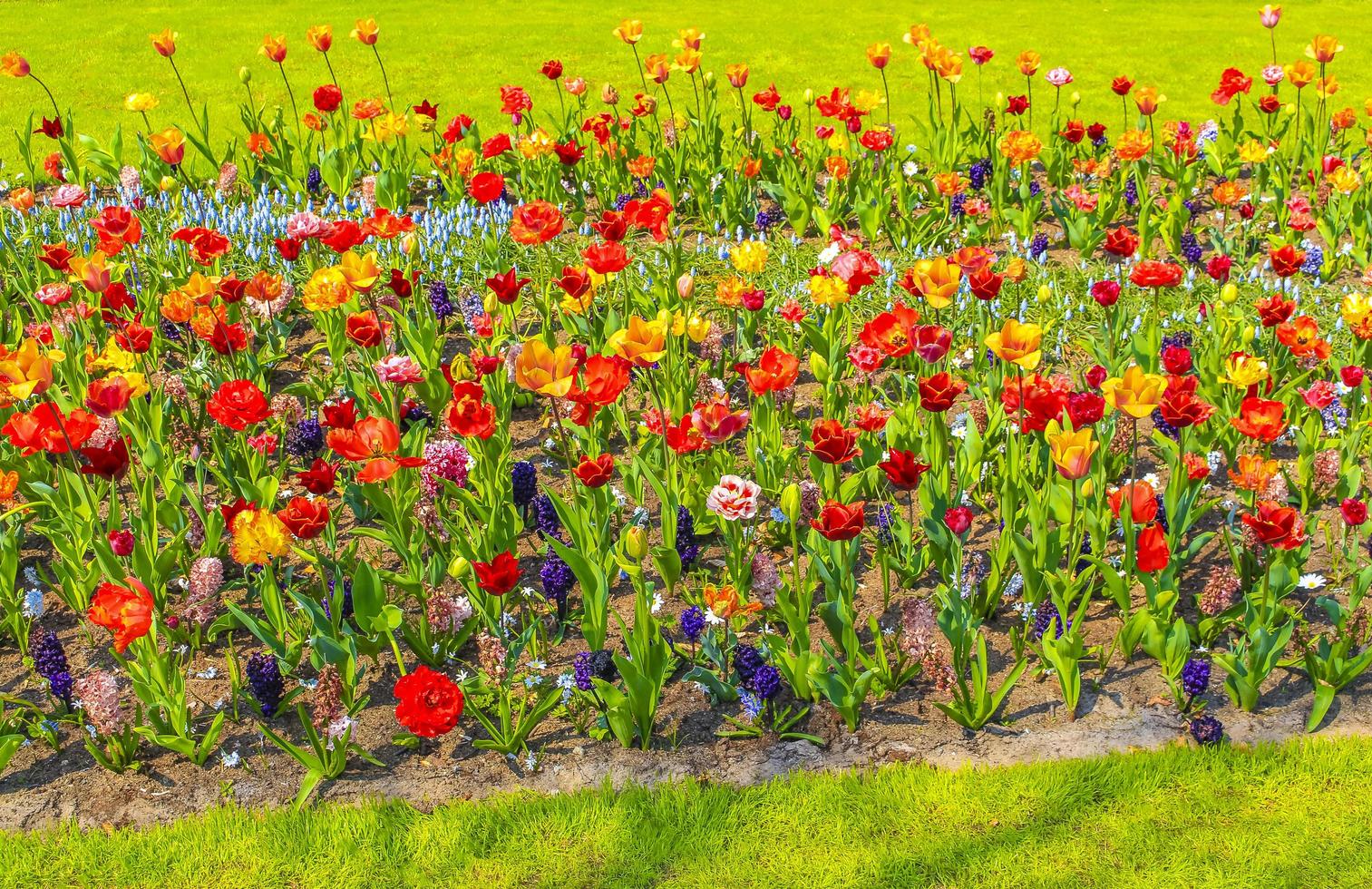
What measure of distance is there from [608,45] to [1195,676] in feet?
36.0

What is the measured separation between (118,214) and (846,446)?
139 inches

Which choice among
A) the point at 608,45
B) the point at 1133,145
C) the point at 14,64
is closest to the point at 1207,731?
the point at 1133,145

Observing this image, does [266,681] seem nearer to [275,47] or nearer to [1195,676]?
[1195,676]

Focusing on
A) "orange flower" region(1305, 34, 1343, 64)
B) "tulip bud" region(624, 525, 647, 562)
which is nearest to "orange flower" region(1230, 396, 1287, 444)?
"tulip bud" region(624, 525, 647, 562)

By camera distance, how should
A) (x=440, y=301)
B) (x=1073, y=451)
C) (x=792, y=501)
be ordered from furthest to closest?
(x=440, y=301), (x=792, y=501), (x=1073, y=451)

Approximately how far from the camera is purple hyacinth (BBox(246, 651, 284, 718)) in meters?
3.99

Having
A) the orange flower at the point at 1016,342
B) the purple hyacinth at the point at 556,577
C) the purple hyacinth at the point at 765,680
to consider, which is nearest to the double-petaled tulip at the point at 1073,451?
the orange flower at the point at 1016,342

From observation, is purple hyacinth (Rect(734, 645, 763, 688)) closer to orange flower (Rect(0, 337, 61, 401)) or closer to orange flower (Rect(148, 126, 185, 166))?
orange flower (Rect(0, 337, 61, 401))

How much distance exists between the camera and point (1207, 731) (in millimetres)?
3867

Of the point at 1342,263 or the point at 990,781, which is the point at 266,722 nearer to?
the point at 990,781

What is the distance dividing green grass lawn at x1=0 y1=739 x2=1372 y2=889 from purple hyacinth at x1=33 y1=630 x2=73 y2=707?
0.48 meters

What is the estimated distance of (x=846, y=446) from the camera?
153 inches

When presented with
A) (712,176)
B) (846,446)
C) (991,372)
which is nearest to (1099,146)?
(712,176)

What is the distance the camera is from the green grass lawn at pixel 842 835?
356cm
